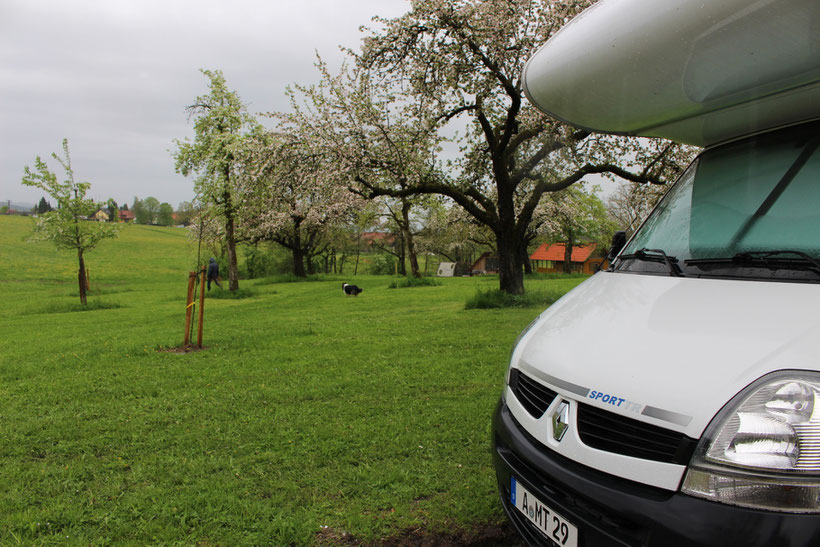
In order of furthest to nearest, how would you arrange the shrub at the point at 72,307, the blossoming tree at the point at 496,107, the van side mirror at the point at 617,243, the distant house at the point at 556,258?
1. the distant house at the point at 556,258
2. the shrub at the point at 72,307
3. the blossoming tree at the point at 496,107
4. the van side mirror at the point at 617,243

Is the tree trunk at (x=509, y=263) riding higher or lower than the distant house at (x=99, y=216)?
lower

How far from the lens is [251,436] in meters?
4.19

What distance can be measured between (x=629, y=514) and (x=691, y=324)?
2.50 ft

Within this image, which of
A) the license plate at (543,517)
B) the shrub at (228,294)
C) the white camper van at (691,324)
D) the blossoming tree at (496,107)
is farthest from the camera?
the shrub at (228,294)

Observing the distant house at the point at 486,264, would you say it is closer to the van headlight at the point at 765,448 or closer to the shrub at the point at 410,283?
the shrub at the point at 410,283

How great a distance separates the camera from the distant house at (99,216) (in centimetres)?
1789

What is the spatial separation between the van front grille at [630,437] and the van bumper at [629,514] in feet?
0.33

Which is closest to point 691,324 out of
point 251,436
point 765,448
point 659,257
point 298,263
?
point 765,448

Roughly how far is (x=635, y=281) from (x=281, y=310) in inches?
527

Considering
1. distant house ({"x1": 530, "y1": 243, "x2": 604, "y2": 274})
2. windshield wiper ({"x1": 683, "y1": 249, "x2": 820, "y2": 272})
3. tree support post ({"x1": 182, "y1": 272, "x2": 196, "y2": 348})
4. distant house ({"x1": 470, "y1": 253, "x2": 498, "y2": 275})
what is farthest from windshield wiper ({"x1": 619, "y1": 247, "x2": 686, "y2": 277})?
distant house ({"x1": 470, "y1": 253, "x2": 498, "y2": 275})

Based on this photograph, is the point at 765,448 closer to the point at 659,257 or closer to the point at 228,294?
the point at 659,257

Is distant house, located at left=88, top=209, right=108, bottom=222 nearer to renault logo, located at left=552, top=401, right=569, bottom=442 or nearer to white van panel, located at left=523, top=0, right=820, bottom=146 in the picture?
white van panel, located at left=523, top=0, right=820, bottom=146

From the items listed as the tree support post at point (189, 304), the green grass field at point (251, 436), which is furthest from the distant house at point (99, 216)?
the tree support post at point (189, 304)

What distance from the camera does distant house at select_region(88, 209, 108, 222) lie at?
17.9 meters
